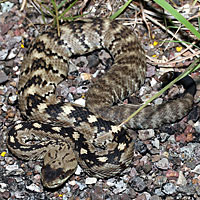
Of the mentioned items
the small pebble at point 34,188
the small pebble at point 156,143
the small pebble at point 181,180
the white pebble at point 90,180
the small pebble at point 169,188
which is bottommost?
the small pebble at point 34,188

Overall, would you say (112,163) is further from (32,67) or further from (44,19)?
(44,19)

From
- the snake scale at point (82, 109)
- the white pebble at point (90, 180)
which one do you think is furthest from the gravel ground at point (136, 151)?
the snake scale at point (82, 109)

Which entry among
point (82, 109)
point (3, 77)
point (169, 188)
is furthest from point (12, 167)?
point (169, 188)

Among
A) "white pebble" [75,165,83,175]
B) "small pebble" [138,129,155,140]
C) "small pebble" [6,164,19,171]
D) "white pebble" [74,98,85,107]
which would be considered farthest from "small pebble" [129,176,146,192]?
"small pebble" [6,164,19,171]

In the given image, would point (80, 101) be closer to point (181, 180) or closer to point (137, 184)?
point (137, 184)

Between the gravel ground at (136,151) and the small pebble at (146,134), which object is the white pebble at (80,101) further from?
the small pebble at (146,134)

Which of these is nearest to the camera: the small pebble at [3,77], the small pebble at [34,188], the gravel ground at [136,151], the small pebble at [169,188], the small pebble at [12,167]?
the small pebble at [169,188]
